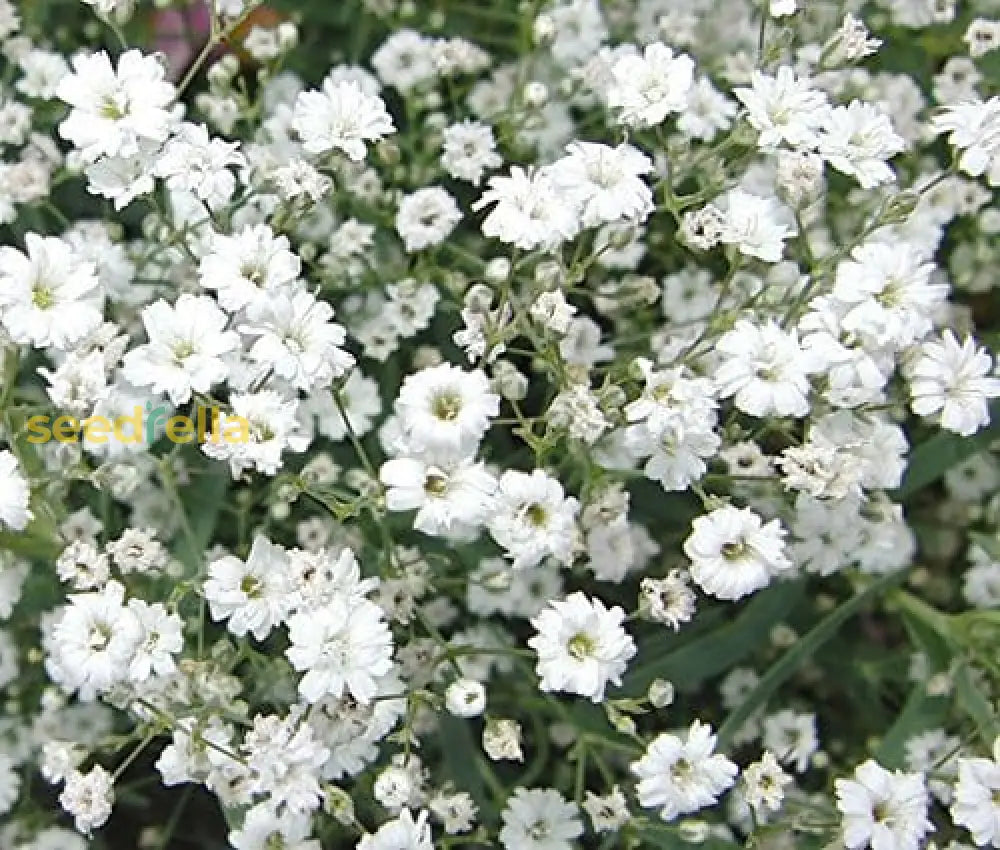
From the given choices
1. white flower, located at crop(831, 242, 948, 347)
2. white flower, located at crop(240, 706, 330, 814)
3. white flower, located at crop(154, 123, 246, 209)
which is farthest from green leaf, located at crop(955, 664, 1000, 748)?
white flower, located at crop(154, 123, 246, 209)

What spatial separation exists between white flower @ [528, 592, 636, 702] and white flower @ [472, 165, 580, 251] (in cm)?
40

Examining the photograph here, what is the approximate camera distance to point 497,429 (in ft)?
7.41

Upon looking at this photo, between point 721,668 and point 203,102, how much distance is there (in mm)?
1082

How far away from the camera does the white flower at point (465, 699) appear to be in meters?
1.71

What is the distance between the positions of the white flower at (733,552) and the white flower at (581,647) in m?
0.11

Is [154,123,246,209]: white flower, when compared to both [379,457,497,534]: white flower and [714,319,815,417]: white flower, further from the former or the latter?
[714,319,815,417]: white flower

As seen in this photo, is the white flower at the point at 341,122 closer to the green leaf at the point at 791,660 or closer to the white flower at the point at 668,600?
the white flower at the point at 668,600

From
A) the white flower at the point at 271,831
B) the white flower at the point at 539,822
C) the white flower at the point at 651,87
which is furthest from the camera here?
the white flower at the point at 539,822

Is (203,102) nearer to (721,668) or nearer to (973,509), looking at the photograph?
(721,668)

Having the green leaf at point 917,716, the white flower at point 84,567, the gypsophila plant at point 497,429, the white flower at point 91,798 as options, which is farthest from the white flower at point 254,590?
the green leaf at point 917,716

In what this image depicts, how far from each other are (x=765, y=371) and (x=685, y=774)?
465 mm

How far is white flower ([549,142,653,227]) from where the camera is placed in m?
1.71

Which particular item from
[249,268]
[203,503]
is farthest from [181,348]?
[203,503]

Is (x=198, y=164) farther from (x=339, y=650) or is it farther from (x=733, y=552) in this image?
(x=733, y=552)
